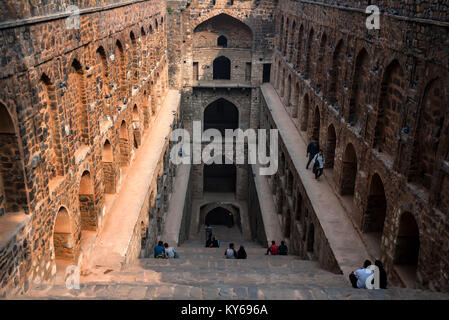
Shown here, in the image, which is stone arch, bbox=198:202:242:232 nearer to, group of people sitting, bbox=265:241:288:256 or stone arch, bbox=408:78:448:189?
group of people sitting, bbox=265:241:288:256

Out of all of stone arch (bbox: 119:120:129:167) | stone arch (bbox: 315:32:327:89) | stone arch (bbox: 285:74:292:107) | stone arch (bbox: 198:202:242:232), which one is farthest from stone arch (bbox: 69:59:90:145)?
stone arch (bbox: 198:202:242:232)

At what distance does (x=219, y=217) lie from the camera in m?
24.8

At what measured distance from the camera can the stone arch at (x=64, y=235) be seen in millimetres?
8164

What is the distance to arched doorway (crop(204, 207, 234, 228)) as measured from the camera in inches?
962

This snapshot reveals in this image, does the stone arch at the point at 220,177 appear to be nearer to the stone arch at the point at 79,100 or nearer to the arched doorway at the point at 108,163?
the arched doorway at the point at 108,163

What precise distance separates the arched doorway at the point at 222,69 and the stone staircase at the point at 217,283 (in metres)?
13.7

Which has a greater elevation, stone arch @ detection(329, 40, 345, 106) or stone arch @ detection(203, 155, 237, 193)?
stone arch @ detection(329, 40, 345, 106)

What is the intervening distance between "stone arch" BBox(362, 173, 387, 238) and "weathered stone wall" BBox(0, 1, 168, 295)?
6115 millimetres

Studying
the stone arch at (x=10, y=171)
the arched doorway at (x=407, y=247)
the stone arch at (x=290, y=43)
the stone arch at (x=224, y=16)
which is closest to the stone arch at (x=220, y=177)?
the stone arch at (x=224, y=16)

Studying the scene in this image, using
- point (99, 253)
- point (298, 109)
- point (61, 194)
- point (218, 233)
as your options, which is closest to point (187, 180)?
point (218, 233)

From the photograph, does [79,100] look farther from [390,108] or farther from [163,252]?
[390,108]

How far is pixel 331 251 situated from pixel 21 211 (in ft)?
20.4

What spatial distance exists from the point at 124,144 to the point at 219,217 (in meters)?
12.9

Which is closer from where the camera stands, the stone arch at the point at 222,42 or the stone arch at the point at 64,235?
the stone arch at the point at 64,235
